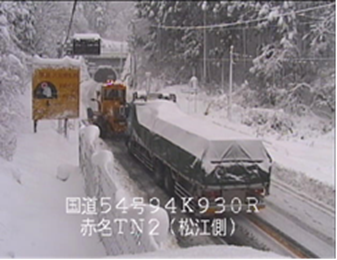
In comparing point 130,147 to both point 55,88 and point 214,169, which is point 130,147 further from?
point 214,169

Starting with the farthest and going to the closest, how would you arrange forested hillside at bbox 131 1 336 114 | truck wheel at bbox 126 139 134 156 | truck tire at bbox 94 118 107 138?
forested hillside at bbox 131 1 336 114
truck tire at bbox 94 118 107 138
truck wheel at bbox 126 139 134 156

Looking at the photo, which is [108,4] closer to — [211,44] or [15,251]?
[211,44]

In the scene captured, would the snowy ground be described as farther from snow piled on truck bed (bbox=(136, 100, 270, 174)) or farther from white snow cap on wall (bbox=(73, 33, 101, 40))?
white snow cap on wall (bbox=(73, 33, 101, 40))

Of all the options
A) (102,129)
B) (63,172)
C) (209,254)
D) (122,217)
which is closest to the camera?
(209,254)

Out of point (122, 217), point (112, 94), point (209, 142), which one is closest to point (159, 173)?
point (209, 142)

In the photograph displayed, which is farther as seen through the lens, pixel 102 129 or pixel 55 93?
pixel 102 129

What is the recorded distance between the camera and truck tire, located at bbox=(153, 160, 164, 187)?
10918mm

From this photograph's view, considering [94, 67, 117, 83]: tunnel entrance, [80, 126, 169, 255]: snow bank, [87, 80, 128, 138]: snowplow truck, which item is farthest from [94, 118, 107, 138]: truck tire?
[80, 126, 169, 255]: snow bank

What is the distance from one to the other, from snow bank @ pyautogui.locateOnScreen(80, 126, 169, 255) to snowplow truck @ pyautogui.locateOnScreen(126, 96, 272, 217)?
6.25 feet

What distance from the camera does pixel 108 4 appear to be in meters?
21.7

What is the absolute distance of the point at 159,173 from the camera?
11.0 m

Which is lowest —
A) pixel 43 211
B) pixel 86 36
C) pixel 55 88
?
pixel 43 211

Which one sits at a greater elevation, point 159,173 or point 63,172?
point 63,172

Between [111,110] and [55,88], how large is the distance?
4712 mm
